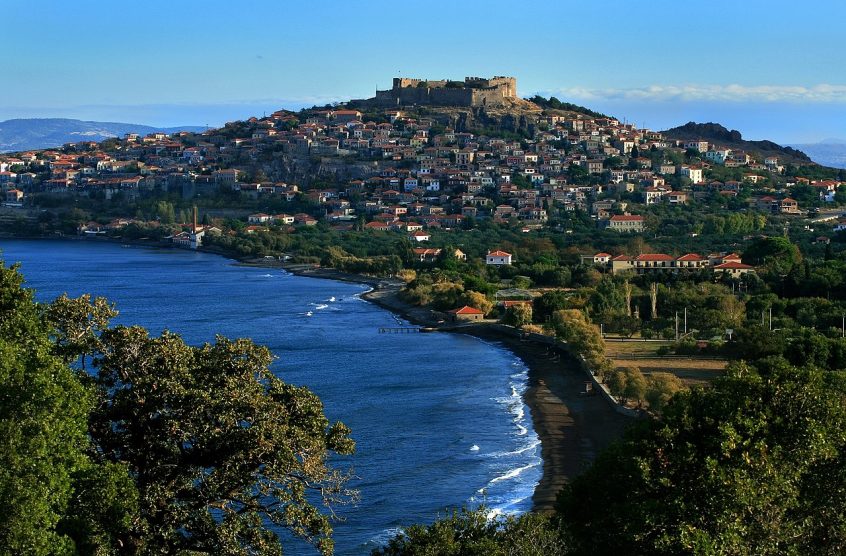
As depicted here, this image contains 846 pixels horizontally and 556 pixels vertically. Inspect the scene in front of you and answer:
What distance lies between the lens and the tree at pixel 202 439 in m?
8.15

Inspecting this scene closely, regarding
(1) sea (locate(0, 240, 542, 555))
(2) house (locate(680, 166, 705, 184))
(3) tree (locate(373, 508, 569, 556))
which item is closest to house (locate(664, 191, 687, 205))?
(2) house (locate(680, 166, 705, 184))

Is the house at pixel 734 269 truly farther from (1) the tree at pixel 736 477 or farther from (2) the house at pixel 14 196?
(2) the house at pixel 14 196

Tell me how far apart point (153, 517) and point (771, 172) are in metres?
76.0

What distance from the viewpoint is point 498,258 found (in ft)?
165

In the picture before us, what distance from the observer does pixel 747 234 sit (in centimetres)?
5612

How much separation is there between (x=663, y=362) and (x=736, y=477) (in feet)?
63.7

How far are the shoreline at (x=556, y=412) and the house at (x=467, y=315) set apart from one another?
616mm

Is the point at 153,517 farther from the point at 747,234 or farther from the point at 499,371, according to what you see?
the point at 747,234

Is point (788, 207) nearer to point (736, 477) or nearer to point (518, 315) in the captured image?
point (518, 315)

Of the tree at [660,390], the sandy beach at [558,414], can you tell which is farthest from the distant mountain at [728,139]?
the tree at [660,390]

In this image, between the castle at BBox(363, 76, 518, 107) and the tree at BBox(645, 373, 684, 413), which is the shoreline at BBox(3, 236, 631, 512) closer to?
the tree at BBox(645, 373, 684, 413)

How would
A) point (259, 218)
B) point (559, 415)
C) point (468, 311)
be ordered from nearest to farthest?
point (559, 415) < point (468, 311) < point (259, 218)

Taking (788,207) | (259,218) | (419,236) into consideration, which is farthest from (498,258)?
(259,218)

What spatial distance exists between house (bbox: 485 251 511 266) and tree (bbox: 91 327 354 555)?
41.6 m
